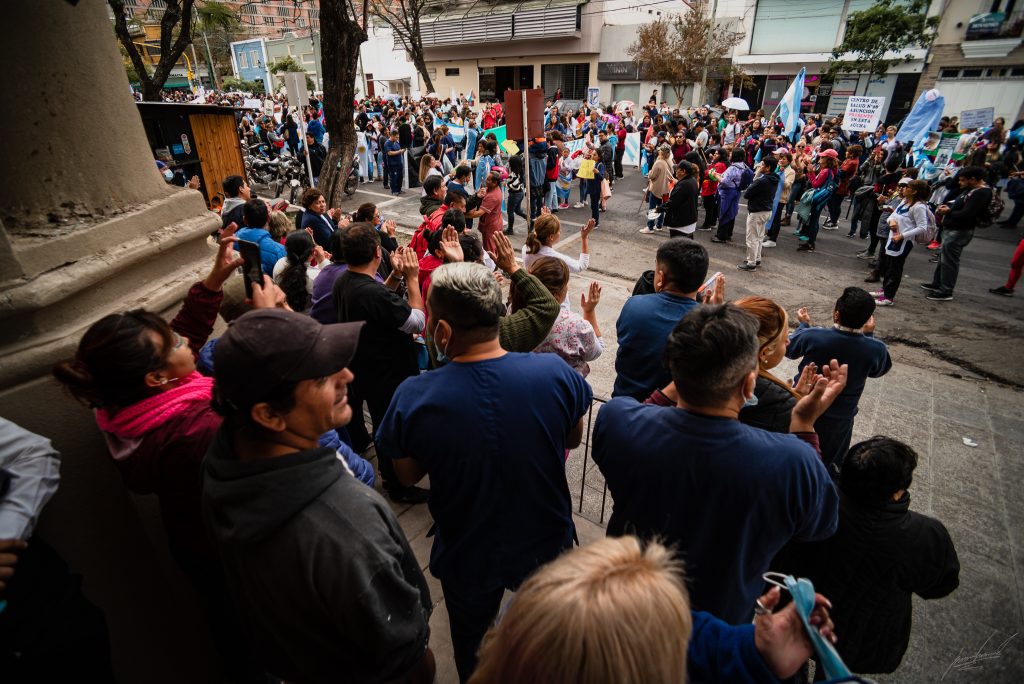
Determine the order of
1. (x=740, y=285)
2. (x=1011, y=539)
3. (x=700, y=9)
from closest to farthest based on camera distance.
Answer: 1. (x=1011, y=539)
2. (x=740, y=285)
3. (x=700, y=9)

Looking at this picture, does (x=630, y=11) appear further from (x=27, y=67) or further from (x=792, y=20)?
(x=27, y=67)

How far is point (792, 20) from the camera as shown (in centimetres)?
2827

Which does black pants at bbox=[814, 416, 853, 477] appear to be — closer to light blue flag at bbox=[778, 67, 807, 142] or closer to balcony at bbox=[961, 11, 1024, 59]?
light blue flag at bbox=[778, 67, 807, 142]

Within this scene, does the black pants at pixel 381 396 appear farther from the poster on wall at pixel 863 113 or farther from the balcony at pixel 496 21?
the balcony at pixel 496 21

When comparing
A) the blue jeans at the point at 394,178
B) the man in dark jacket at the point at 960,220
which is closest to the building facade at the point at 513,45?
the blue jeans at the point at 394,178

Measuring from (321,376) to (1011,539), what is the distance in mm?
4700

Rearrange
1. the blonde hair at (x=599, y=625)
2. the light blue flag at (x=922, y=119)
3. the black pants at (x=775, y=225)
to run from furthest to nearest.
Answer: the light blue flag at (x=922, y=119)
the black pants at (x=775, y=225)
the blonde hair at (x=599, y=625)

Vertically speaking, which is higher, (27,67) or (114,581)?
(27,67)

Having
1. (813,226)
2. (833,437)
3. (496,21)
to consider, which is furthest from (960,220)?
(496,21)

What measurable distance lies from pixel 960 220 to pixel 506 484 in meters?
8.65

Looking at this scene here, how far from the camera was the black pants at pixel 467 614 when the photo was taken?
6.85 ft

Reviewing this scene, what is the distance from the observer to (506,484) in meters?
1.89

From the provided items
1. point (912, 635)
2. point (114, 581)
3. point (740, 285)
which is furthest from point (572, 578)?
point (740, 285)

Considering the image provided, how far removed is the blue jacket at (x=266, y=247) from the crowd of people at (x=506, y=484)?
1421 mm
